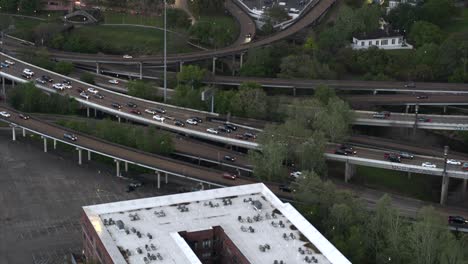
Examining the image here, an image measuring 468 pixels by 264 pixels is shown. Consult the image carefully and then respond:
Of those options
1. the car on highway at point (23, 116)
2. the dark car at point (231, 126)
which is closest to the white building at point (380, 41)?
the dark car at point (231, 126)

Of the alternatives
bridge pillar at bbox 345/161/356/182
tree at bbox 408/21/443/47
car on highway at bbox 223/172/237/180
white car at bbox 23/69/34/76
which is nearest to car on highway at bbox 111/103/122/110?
white car at bbox 23/69/34/76

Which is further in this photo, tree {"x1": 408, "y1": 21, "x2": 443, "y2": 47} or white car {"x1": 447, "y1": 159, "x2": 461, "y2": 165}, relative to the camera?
tree {"x1": 408, "y1": 21, "x2": 443, "y2": 47}

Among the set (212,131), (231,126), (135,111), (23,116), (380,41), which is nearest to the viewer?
(212,131)

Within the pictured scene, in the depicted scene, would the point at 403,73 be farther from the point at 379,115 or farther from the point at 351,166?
the point at 351,166

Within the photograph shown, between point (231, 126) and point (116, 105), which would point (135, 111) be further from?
point (231, 126)

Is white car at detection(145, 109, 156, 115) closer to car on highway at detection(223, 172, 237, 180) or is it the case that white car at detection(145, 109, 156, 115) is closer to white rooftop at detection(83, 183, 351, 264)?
car on highway at detection(223, 172, 237, 180)

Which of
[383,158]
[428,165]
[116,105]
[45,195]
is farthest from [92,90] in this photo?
[428,165]

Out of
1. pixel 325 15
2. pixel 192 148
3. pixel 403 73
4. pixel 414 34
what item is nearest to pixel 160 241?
pixel 192 148

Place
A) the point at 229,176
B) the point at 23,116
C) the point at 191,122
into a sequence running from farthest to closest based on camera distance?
the point at 23,116
the point at 191,122
the point at 229,176
